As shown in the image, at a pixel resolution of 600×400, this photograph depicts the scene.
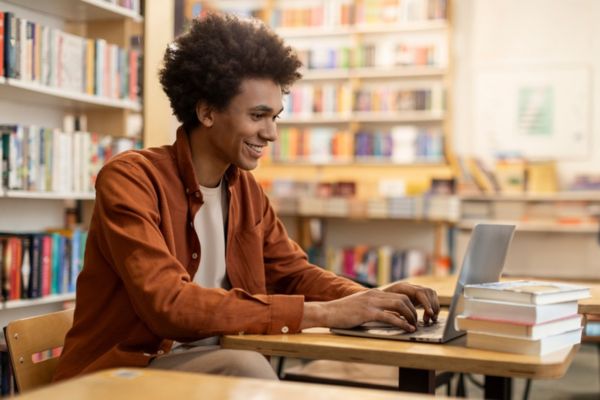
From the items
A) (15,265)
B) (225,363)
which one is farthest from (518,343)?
(15,265)

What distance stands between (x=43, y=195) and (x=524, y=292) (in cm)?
235

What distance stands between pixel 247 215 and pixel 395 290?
45 cm

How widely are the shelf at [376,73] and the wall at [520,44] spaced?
0.90ft

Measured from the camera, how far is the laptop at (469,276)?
1.53 m

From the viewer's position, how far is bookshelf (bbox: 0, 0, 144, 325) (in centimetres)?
322

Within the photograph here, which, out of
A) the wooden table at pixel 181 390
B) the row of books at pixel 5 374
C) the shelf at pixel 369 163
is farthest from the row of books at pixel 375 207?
the wooden table at pixel 181 390

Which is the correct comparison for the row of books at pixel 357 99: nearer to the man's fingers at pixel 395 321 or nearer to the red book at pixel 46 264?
the red book at pixel 46 264

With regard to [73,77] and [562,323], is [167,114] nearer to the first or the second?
[73,77]

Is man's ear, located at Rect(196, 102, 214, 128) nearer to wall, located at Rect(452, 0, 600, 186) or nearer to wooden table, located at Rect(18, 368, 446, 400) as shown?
wooden table, located at Rect(18, 368, 446, 400)

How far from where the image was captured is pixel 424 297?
1.81 meters

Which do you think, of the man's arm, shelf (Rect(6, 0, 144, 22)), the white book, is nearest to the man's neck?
the man's arm

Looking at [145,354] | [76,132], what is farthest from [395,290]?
[76,132]

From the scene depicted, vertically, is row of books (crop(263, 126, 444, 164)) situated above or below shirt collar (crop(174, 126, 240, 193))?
above

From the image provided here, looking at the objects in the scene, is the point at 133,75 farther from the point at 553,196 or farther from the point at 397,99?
the point at 553,196
